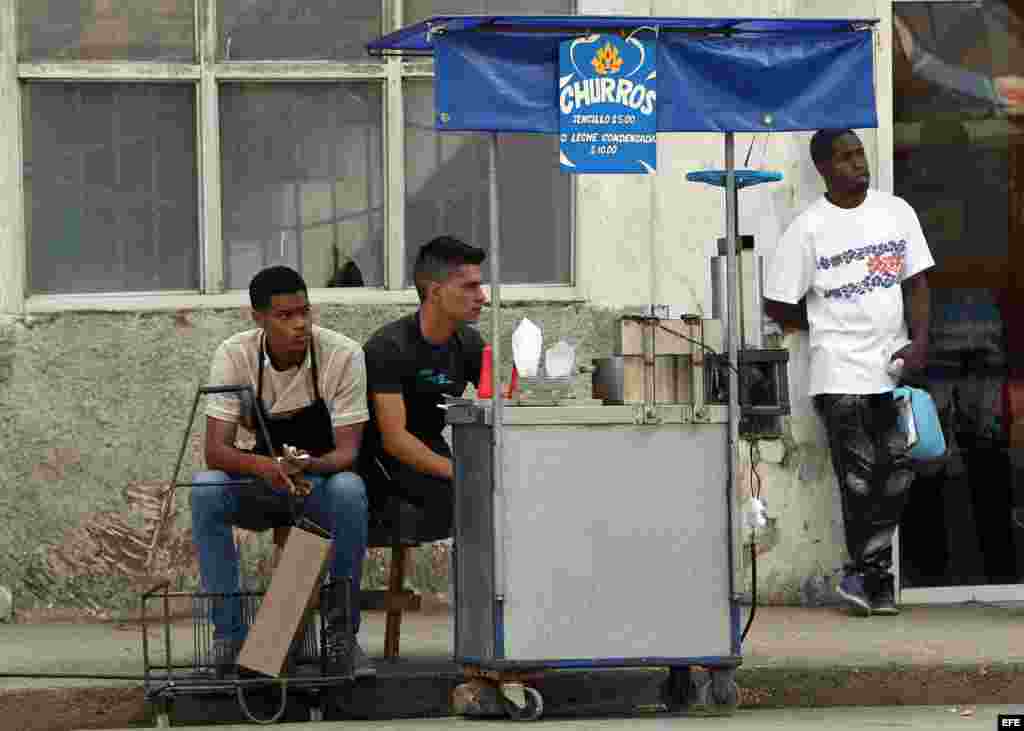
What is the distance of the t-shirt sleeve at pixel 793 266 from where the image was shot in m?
10.4

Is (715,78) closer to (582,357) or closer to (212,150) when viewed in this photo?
(582,357)

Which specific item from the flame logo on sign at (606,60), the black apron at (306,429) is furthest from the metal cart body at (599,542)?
the flame logo on sign at (606,60)

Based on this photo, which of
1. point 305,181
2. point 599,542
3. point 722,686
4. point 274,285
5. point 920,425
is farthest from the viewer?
point 305,181

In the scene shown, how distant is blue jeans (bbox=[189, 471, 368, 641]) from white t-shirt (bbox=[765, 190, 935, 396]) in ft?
8.67

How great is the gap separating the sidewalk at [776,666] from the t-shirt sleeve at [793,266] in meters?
1.45

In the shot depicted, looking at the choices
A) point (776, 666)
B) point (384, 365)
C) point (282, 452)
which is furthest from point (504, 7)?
point (776, 666)

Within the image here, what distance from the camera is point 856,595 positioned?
10.4 m

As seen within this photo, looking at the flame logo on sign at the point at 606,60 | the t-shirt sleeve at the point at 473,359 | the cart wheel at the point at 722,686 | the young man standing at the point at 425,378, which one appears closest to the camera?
the flame logo on sign at the point at 606,60

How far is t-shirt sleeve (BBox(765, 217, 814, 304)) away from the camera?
34.0 feet

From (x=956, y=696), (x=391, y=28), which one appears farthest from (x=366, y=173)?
(x=956, y=696)

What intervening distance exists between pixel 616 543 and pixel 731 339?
840 mm

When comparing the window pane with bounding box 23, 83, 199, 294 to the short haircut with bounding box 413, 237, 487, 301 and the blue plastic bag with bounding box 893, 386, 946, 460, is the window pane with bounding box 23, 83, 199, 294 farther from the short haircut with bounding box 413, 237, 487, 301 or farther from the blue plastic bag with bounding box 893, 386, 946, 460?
the blue plastic bag with bounding box 893, 386, 946, 460

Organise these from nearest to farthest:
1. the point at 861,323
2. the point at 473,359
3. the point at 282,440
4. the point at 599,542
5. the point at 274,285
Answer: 1. the point at 599,542
2. the point at 274,285
3. the point at 282,440
4. the point at 473,359
5. the point at 861,323

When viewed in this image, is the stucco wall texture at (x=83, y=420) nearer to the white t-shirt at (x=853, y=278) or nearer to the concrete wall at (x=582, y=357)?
the concrete wall at (x=582, y=357)
